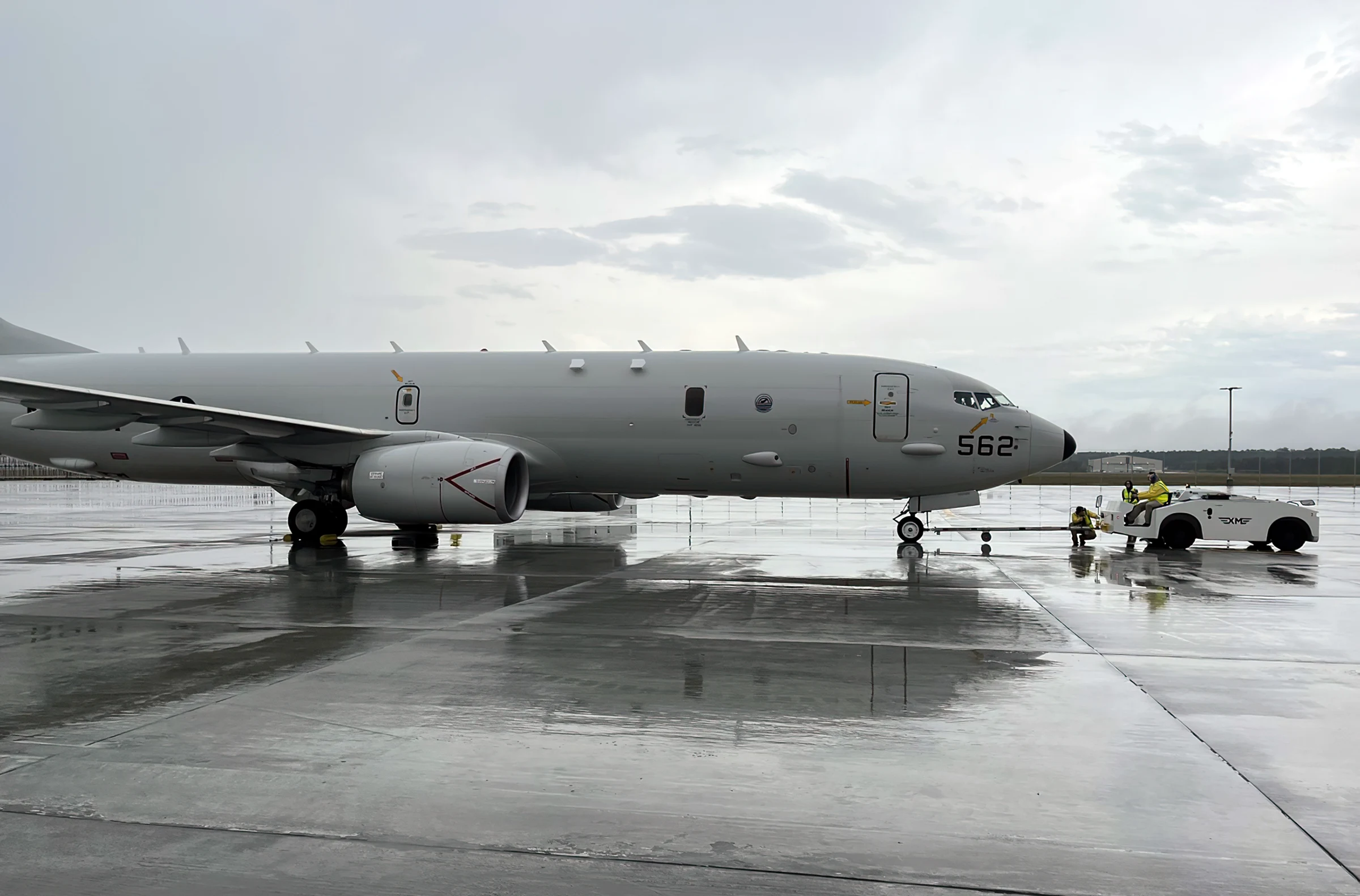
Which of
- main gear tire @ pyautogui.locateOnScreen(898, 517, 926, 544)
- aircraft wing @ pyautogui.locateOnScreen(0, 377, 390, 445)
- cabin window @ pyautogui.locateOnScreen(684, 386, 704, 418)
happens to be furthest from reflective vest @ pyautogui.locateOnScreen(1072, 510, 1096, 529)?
aircraft wing @ pyautogui.locateOnScreen(0, 377, 390, 445)

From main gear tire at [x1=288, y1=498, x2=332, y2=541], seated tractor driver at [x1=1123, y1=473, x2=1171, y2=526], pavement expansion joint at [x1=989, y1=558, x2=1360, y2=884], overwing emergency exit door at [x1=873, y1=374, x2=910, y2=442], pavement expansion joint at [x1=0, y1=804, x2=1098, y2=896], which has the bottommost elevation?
pavement expansion joint at [x1=0, y1=804, x2=1098, y2=896]

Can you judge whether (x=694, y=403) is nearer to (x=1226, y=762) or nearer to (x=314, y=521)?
(x=314, y=521)

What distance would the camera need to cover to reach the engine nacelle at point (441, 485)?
50.4 feet

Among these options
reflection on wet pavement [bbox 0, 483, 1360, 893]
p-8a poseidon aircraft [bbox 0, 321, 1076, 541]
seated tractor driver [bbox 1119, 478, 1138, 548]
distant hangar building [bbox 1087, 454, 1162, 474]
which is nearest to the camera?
reflection on wet pavement [bbox 0, 483, 1360, 893]

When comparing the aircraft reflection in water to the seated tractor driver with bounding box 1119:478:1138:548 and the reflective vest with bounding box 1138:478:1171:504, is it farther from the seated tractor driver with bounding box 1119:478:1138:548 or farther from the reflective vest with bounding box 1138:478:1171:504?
the reflective vest with bounding box 1138:478:1171:504

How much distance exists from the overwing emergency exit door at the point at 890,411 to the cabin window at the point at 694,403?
2974 millimetres

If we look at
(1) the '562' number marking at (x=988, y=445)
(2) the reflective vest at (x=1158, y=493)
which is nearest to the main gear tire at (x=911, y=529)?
(1) the '562' number marking at (x=988, y=445)

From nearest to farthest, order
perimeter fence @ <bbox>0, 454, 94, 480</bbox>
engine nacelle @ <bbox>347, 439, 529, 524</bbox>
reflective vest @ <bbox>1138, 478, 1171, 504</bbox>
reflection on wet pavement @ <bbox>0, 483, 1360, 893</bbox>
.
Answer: reflection on wet pavement @ <bbox>0, 483, 1360, 893</bbox>
engine nacelle @ <bbox>347, 439, 529, 524</bbox>
reflective vest @ <bbox>1138, 478, 1171, 504</bbox>
perimeter fence @ <bbox>0, 454, 94, 480</bbox>

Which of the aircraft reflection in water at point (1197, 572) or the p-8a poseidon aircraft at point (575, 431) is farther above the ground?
the p-8a poseidon aircraft at point (575, 431)

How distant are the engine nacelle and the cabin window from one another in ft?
10.1

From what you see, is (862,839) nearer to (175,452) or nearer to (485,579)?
(485,579)

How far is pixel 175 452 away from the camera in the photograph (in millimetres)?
19281

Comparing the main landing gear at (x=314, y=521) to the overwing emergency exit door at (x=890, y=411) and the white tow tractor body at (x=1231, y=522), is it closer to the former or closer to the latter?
the overwing emergency exit door at (x=890, y=411)

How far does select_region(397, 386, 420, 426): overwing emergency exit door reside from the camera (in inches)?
722
